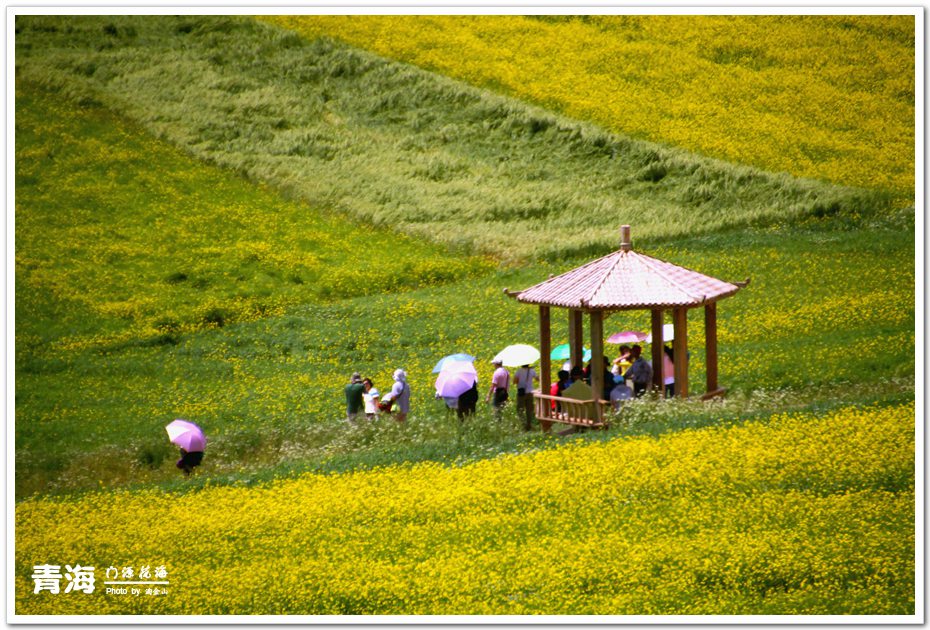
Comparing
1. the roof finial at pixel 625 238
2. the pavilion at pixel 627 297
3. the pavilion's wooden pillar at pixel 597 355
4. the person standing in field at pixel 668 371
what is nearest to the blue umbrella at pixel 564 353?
the pavilion at pixel 627 297

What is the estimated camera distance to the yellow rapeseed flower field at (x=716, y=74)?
21.0 meters

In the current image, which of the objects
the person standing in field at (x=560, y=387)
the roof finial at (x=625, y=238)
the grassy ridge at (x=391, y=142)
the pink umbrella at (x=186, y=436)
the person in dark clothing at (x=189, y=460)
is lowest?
the person in dark clothing at (x=189, y=460)

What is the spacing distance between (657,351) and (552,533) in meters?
4.72

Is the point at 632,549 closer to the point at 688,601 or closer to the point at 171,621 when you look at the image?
the point at 688,601

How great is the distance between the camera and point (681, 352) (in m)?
18.1

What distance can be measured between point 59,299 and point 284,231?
5767mm

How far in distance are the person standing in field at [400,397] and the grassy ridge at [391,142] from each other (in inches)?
333

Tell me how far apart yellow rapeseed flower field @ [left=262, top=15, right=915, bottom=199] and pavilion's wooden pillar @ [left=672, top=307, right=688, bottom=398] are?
5.42 m

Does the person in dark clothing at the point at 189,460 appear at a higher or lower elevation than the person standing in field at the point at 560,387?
lower

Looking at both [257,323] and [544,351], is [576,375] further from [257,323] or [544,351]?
[257,323]

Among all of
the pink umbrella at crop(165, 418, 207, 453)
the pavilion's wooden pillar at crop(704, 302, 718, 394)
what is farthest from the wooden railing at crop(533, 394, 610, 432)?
the pink umbrella at crop(165, 418, 207, 453)

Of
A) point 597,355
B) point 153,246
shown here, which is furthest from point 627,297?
point 153,246

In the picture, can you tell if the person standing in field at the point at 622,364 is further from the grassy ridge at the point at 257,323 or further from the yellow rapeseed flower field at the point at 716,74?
the yellow rapeseed flower field at the point at 716,74

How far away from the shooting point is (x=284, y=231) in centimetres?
2805
